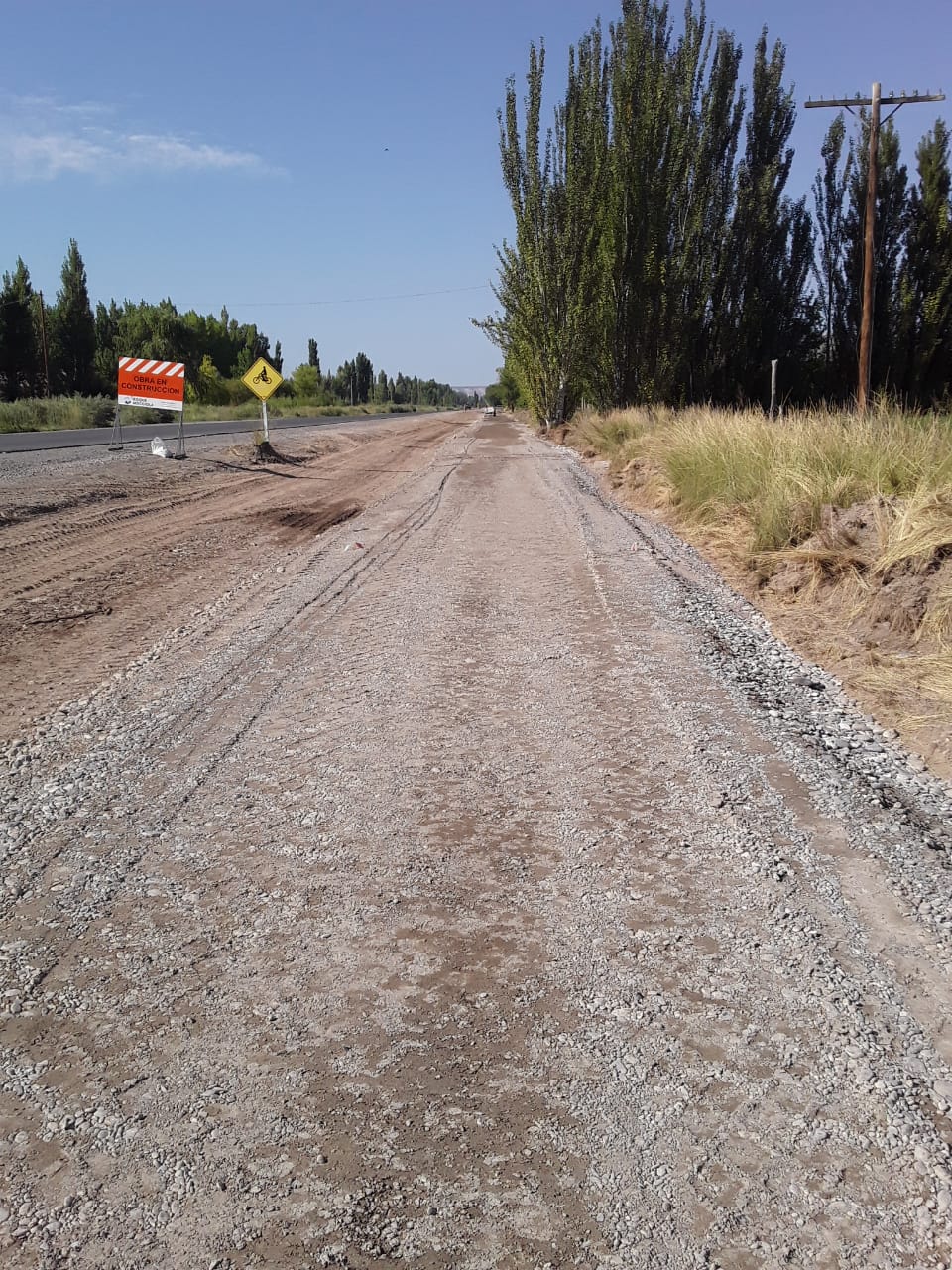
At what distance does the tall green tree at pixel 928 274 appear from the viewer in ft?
90.7

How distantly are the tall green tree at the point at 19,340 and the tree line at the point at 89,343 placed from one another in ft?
0.18

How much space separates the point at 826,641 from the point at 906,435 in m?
3.59

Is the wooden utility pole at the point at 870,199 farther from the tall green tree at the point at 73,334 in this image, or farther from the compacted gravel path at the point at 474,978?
the tall green tree at the point at 73,334

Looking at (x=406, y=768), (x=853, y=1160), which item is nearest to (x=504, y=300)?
(x=406, y=768)

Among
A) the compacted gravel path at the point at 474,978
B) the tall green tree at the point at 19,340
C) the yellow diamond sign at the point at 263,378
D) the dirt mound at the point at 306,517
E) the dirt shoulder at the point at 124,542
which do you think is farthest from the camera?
the tall green tree at the point at 19,340

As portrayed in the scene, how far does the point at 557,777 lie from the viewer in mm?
4422

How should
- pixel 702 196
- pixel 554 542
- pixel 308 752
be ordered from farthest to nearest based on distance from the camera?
pixel 702 196
pixel 554 542
pixel 308 752

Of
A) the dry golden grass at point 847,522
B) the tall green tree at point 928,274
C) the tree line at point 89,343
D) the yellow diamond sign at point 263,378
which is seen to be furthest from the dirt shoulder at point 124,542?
the tree line at point 89,343

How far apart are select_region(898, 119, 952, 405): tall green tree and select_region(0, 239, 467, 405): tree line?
136 feet

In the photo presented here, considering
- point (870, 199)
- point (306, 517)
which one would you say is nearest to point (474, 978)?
point (306, 517)

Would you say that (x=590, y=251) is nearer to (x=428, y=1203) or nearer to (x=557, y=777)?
(x=557, y=777)

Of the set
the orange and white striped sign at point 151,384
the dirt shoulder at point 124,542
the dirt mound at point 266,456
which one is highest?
the orange and white striped sign at point 151,384

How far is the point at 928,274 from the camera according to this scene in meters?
28.0


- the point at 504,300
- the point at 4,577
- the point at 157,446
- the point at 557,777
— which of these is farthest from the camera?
the point at 504,300
